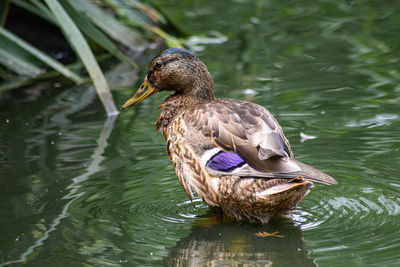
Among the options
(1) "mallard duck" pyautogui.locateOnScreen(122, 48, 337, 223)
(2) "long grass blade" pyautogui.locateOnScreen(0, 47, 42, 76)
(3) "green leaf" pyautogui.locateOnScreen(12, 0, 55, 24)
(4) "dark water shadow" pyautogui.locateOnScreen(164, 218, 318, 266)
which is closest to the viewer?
(4) "dark water shadow" pyautogui.locateOnScreen(164, 218, 318, 266)

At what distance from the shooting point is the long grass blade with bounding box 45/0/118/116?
6961 mm

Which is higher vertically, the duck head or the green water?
the duck head

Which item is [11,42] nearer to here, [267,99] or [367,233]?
[267,99]

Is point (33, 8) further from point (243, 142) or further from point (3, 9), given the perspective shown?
point (243, 142)

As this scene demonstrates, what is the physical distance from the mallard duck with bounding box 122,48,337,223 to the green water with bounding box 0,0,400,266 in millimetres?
204

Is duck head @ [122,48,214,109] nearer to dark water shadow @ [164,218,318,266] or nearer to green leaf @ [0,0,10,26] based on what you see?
dark water shadow @ [164,218,318,266]

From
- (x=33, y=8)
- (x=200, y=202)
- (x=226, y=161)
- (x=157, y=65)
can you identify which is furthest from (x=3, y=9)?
(x=226, y=161)

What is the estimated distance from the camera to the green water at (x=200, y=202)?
14.4 ft

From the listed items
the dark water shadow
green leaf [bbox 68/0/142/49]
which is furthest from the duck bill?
green leaf [bbox 68/0/142/49]

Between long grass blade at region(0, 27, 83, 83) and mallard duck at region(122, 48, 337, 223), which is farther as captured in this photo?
long grass blade at region(0, 27, 83, 83)

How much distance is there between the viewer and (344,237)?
436 cm

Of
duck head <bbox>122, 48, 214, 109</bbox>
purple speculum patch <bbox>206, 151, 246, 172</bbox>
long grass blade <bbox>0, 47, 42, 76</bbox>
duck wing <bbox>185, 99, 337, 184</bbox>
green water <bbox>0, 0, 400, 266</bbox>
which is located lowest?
green water <bbox>0, 0, 400, 266</bbox>

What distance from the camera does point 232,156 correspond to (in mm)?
4734

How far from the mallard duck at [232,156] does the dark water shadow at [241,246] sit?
4.3 inches
